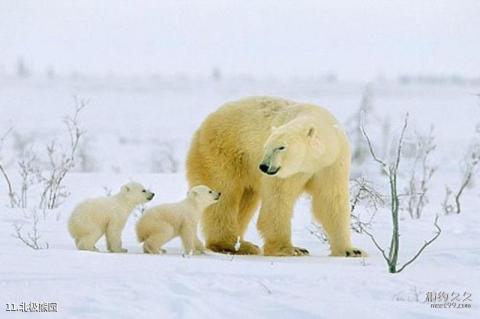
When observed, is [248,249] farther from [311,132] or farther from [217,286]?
[217,286]

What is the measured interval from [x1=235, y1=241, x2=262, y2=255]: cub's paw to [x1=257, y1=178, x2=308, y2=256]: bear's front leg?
0.39 meters

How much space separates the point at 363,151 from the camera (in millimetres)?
15648

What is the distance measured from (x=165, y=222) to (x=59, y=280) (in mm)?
1976

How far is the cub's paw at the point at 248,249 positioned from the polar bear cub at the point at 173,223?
0.74 m

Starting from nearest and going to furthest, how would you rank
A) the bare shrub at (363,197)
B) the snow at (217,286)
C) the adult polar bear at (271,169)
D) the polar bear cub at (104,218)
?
the snow at (217,286) < the polar bear cub at (104,218) < the adult polar bear at (271,169) < the bare shrub at (363,197)

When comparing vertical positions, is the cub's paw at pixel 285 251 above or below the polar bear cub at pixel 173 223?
below

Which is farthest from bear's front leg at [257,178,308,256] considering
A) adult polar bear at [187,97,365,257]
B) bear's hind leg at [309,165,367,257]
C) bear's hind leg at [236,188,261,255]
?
bear's hind leg at [236,188,261,255]

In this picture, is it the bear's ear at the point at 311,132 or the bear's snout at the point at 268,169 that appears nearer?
the bear's snout at the point at 268,169

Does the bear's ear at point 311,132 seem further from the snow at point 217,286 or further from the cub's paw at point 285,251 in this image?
the snow at point 217,286

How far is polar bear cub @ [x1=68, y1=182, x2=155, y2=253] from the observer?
6.34 m

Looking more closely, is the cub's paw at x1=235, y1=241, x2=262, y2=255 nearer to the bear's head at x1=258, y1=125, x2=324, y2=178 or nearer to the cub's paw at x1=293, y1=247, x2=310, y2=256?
the cub's paw at x1=293, y1=247, x2=310, y2=256

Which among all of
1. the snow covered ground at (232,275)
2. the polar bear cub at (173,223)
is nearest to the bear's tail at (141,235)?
the polar bear cub at (173,223)

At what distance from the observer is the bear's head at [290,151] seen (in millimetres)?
6570

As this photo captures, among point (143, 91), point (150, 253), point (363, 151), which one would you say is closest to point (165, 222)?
point (150, 253)
